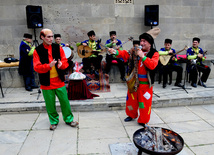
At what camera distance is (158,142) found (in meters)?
2.49

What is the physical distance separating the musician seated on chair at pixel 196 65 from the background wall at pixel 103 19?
2.86m

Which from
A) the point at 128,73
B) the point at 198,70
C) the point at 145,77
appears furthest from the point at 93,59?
the point at 198,70

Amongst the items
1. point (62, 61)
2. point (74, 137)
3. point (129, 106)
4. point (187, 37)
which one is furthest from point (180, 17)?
point (74, 137)

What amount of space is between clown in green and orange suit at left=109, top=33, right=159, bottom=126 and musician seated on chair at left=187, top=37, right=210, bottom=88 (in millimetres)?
3015

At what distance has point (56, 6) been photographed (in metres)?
7.88

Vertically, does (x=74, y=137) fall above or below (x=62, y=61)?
below

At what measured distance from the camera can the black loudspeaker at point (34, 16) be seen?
23.7 ft

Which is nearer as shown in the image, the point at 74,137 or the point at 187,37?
the point at 74,137

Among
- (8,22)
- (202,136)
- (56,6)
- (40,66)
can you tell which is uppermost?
(56,6)

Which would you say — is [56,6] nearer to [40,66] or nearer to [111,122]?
[40,66]

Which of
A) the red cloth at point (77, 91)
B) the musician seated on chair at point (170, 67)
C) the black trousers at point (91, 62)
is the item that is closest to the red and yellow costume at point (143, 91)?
the red cloth at point (77, 91)

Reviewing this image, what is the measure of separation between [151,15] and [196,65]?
3281 mm

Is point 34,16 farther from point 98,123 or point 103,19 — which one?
point 98,123

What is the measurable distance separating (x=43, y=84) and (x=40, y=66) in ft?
1.23
